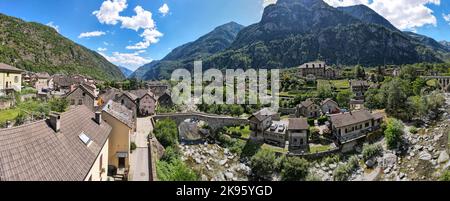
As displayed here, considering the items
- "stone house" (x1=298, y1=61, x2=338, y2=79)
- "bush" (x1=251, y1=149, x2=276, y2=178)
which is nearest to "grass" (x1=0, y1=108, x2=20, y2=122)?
"bush" (x1=251, y1=149, x2=276, y2=178)

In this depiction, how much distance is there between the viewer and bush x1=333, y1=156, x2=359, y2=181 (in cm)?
1678

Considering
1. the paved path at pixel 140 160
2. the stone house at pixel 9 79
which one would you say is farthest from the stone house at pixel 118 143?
the stone house at pixel 9 79

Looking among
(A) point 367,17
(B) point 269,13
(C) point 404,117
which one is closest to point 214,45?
(B) point 269,13

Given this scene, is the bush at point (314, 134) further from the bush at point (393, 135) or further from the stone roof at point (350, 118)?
the bush at point (393, 135)

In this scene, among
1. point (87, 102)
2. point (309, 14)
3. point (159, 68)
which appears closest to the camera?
point (87, 102)

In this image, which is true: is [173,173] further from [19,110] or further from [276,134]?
[276,134]

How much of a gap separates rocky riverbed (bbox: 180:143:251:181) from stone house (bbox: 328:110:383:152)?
776 centimetres

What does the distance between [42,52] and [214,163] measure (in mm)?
42319

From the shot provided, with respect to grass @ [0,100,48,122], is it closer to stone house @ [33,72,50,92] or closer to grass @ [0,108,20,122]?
grass @ [0,108,20,122]

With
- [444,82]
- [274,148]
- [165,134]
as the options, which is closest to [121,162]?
[165,134]

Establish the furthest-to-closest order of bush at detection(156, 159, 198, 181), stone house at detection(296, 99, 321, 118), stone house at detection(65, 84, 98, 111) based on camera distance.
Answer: stone house at detection(296, 99, 321, 118) < stone house at detection(65, 84, 98, 111) < bush at detection(156, 159, 198, 181)
